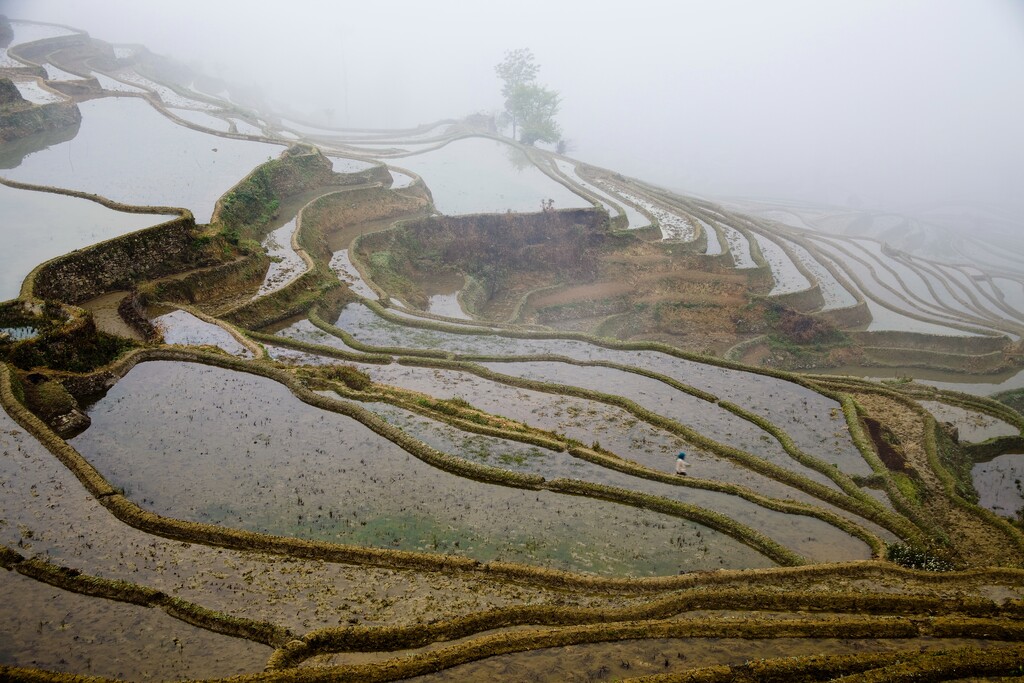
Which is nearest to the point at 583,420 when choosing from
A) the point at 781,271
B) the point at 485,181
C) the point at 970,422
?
the point at 970,422

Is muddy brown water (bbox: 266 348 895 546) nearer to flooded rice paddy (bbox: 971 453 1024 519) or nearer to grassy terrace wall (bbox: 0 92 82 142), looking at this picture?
flooded rice paddy (bbox: 971 453 1024 519)

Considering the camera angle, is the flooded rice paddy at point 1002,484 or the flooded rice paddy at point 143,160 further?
the flooded rice paddy at point 143,160

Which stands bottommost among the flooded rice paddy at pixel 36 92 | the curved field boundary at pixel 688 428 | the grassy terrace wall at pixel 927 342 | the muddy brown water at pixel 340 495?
Result: the muddy brown water at pixel 340 495

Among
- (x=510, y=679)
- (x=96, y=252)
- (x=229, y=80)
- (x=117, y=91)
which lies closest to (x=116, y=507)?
(x=510, y=679)

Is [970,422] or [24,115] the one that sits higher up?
[24,115]

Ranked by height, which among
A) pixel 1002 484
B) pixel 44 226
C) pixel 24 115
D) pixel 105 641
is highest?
pixel 24 115

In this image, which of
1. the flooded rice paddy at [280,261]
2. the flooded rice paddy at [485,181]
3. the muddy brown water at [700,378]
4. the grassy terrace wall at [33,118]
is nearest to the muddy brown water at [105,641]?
the muddy brown water at [700,378]

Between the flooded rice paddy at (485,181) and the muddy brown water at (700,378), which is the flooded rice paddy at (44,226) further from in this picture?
the flooded rice paddy at (485,181)

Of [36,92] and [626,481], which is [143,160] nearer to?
[36,92]
